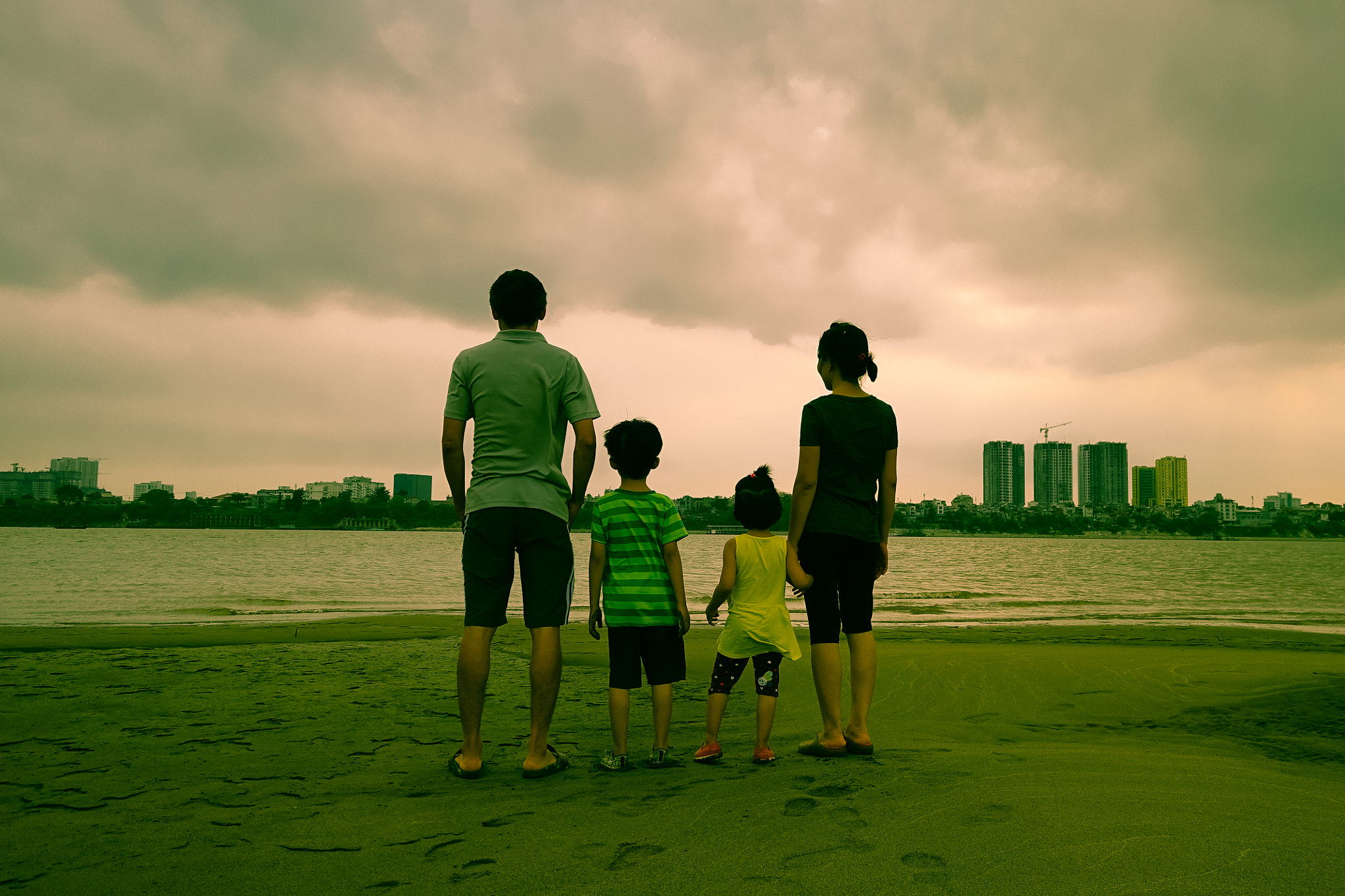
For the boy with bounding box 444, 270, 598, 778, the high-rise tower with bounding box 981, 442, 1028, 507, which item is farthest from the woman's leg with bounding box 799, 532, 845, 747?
the high-rise tower with bounding box 981, 442, 1028, 507

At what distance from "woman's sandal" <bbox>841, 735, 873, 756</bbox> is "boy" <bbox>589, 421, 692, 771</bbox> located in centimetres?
83

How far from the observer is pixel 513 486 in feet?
11.4

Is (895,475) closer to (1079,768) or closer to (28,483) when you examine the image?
(1079,768)

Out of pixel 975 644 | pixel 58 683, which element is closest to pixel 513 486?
pixel 58 683

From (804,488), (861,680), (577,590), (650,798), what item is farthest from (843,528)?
(577,590)

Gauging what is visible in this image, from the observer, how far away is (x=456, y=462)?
141 inches

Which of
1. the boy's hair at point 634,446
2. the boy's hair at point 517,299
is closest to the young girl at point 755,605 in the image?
the boy's hair at point 634,446

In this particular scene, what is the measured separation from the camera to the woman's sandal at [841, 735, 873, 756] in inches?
140

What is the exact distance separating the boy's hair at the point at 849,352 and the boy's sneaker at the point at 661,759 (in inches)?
78.9

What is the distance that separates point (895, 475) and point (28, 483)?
658 feet

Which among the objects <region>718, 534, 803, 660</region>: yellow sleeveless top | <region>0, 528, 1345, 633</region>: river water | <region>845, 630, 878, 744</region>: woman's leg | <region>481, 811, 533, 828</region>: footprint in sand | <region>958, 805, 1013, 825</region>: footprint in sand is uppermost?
<region>718, 534, 803, 660</region>: yellow sleeveless top

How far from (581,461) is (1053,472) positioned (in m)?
176

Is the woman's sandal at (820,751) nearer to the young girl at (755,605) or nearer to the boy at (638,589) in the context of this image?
the young girl at (755,605)

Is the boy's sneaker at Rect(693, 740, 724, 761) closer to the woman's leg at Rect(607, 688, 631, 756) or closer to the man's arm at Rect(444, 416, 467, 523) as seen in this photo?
the woman's leg at Rect(607, 688, 631, 756)
